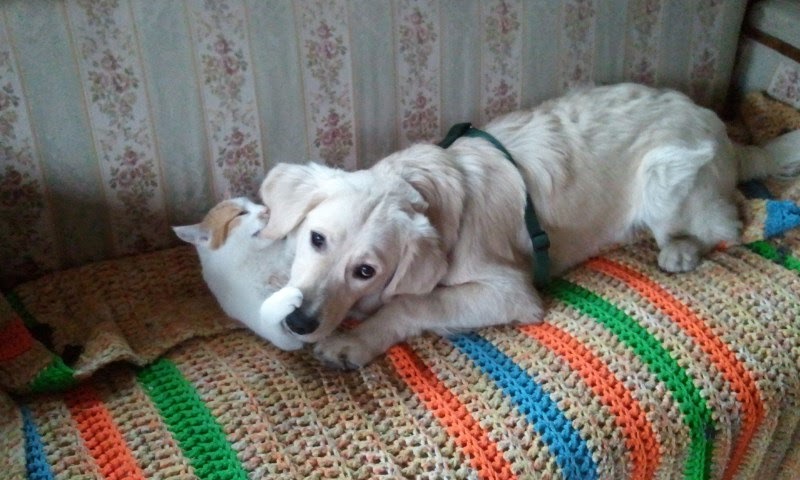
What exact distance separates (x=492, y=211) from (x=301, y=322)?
50 centimetres

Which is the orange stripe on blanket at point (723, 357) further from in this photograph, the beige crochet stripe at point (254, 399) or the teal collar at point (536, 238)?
the beige crochet stripe at point (254, 399)

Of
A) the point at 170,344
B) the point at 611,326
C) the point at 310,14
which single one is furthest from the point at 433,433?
the point at 310,14

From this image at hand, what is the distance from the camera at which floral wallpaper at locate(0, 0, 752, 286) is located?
146cm

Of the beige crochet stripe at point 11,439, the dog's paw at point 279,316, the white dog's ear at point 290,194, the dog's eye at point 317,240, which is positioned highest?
the white dog's ear at point 290,194

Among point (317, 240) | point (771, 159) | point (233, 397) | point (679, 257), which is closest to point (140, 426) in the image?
point (233, 397)

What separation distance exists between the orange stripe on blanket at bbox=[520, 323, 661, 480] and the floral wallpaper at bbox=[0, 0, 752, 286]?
829 mm

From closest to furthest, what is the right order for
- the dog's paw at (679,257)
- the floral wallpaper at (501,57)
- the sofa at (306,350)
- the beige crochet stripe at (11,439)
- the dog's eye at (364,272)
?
the beige crochet stripe at (11,439) → the sofa at (306,350) → the dog's eye at (364,272) → the dog's paw at (679,257) → the floral wallpaper at (501,57)

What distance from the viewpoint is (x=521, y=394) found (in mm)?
1297

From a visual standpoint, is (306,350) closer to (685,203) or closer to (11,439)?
(11,439)

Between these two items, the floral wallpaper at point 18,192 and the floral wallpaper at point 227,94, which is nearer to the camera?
the floral wallpaper at point 18,192

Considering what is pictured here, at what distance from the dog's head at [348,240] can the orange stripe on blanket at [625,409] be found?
0.33 meters

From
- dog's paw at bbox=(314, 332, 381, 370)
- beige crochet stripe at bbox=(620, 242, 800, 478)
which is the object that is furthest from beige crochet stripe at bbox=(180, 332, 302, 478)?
beige crochet stripe at bbox=(620, 242, 800, 478)

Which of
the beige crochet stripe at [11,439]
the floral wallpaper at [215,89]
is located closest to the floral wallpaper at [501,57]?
the floral wallpaper at [215,89]

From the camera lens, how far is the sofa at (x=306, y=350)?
122 cm
